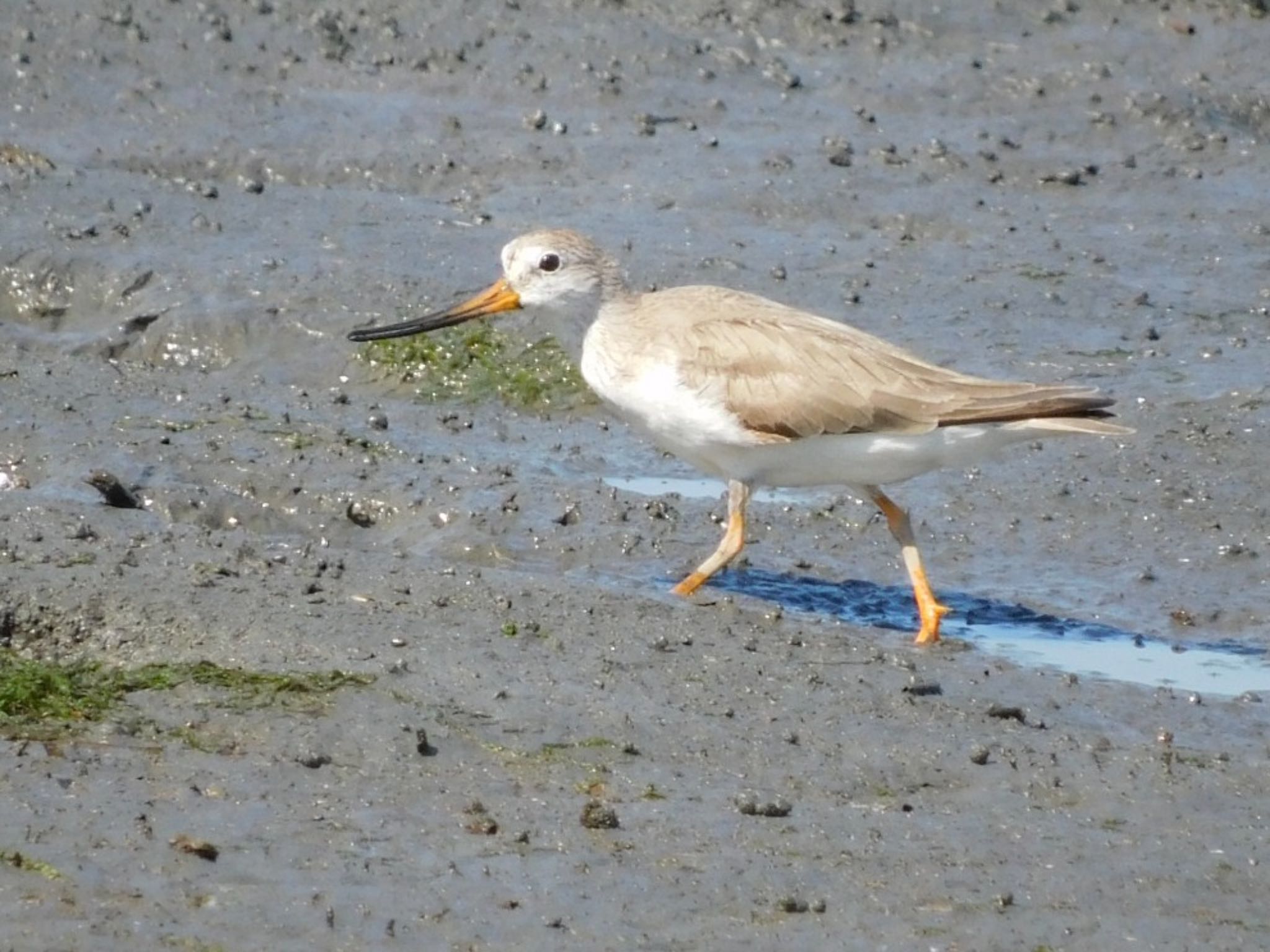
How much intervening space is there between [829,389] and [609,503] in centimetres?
153

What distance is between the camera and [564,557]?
952cm

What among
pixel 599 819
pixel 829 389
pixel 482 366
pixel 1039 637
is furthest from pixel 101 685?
pixel 482 366

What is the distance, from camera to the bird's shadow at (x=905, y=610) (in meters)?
9.08

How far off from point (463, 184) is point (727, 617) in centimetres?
636

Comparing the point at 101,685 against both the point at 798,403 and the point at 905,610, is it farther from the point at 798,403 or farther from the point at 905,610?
the point at 905,610

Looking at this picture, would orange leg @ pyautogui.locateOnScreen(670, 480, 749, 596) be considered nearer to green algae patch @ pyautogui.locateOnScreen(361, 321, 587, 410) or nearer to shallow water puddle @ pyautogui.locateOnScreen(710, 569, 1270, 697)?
shallow water puddle @ pyautogui.locateOnScreen(710, 569, 1270, 697)

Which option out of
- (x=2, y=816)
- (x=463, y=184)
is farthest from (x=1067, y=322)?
(x=2, y=816)

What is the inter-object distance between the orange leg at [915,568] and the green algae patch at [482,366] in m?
2.75

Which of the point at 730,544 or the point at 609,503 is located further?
the point at 609,503

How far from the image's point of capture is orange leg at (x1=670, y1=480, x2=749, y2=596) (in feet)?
29.2

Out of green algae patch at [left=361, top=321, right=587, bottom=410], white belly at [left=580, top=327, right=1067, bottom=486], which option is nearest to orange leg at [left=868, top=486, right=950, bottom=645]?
white belly at [left=580, top=327, right=1067, bottom=486]

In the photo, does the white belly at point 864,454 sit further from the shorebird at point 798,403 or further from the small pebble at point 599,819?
the small pebble at point 599,819

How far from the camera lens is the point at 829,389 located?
887 cm

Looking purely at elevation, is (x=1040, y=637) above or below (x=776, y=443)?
below
